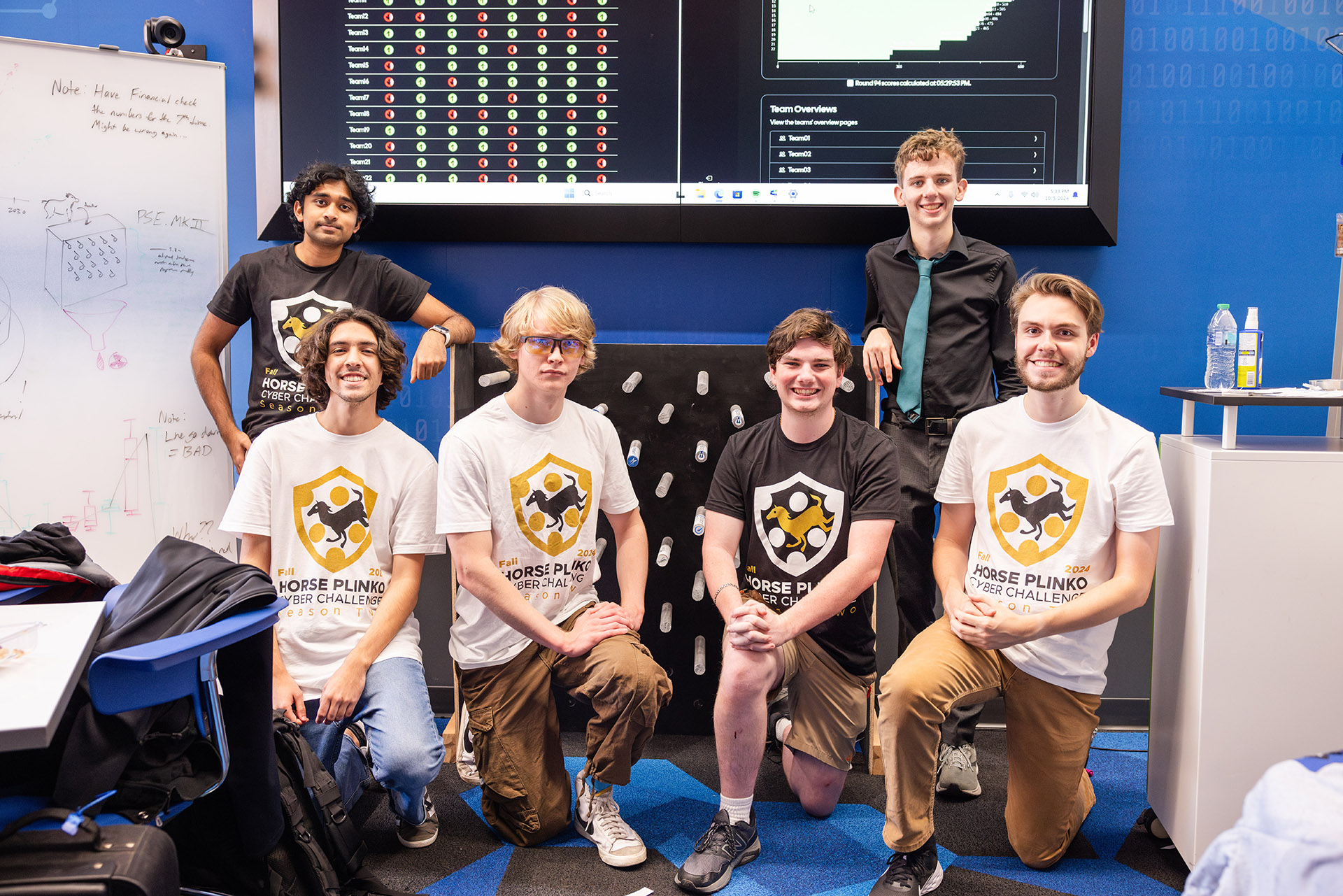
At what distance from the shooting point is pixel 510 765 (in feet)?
6.45

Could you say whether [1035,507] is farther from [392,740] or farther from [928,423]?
[392,740]

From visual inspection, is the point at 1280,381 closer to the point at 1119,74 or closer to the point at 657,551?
the point at 1119,74

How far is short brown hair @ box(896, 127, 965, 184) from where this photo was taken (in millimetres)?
2330

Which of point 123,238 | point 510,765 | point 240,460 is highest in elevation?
point 123,238

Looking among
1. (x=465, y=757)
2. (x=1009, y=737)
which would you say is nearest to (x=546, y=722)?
(x=465, y=757)

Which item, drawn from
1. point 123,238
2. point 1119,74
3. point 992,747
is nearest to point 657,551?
A: point 992,747

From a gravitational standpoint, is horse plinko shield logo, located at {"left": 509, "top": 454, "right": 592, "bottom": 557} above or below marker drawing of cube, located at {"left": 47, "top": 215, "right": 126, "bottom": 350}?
below

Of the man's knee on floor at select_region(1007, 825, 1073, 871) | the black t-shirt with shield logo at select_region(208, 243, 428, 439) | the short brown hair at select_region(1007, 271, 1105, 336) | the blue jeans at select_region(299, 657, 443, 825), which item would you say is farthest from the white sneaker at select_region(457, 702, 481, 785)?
the short brown hair at select_region(1007, 271, 1105, 336)

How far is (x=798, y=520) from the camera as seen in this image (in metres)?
2.06

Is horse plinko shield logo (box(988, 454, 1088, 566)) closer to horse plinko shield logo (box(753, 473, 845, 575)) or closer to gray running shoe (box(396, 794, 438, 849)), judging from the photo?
horse plinko shield logo (box(753, 473, 845, 575))

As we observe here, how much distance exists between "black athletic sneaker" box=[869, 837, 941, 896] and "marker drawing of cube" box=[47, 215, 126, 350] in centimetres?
248

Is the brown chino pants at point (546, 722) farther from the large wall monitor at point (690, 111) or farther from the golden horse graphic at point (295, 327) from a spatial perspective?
the large wall monitor at point (690, 111)

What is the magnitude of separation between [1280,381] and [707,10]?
7.08 feet

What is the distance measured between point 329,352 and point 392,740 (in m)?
0.88
